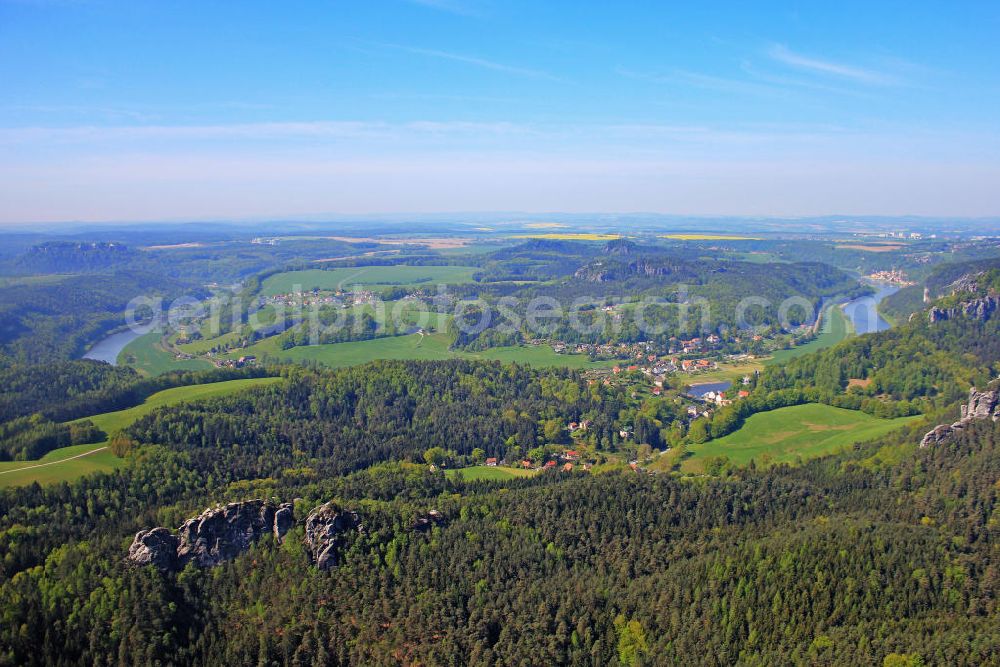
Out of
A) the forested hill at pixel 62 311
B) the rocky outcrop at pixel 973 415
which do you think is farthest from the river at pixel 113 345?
the rocky outcrop at pixel 973 415

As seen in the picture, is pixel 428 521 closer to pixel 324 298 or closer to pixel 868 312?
pixel 868 312

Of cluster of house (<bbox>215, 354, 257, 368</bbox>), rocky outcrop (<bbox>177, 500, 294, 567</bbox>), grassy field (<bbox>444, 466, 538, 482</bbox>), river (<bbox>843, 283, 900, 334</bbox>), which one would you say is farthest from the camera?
river (<bbox>843, 283, 900, 334</bbox>)

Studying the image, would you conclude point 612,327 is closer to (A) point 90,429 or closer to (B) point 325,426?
(B) point 325,426

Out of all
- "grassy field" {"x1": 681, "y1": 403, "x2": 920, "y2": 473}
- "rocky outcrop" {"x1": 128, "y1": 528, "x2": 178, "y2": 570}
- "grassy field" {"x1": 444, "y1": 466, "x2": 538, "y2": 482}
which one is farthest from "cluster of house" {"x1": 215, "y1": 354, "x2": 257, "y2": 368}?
"grassy field" {"x1": 681, "y1": 403, "x2": 920, "y2": 473}

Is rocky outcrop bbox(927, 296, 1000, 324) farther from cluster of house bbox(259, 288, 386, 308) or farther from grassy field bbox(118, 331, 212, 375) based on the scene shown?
cluster of house bbox(259, 288, 386, 308)

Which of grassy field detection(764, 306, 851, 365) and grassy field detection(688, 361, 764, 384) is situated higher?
grassy field detection(764, 306, 851, 365)

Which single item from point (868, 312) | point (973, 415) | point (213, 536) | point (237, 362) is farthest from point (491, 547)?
point (868, 312)
